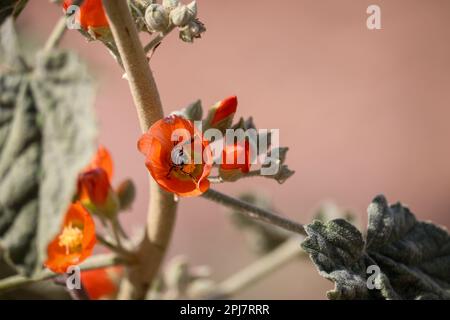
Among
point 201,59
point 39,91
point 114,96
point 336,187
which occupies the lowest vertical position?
point 39,91

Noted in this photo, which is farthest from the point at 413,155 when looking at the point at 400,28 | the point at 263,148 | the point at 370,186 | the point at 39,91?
the point at 39,91

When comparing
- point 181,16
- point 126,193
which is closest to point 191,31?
point 181,16

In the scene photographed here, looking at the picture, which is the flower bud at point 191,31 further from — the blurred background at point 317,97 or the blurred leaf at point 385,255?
the blurred background at point 317,97

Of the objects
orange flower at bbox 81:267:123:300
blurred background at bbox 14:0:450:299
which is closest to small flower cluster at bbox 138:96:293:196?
orange flower at bbox 81:267:123:300

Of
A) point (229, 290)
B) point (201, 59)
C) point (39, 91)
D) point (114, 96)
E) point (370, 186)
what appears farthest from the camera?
point (201, 59)

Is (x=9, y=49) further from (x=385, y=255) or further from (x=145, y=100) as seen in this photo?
(x=385, y=255)
